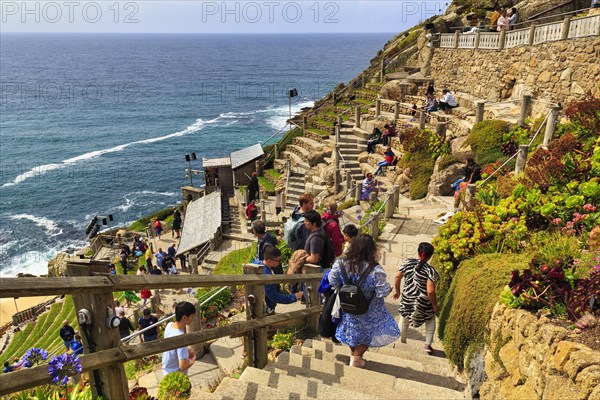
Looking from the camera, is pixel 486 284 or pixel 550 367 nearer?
pixel 550 367

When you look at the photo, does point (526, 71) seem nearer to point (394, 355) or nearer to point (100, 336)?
point (394, 355)

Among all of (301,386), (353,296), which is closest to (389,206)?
(353,296)

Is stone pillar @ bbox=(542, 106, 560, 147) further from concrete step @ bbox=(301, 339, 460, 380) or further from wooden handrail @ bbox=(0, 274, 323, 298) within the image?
wooden handrail @ bbox=(0, 274, 323, 298)

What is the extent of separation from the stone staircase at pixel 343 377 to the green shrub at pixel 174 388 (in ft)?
2.53

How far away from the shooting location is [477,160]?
14156mm

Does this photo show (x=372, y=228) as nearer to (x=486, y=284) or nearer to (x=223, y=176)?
(x=486, y=284)

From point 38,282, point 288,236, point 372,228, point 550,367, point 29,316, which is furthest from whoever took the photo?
point 29,316

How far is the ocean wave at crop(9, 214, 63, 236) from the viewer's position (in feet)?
121

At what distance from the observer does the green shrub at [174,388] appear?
4355mm

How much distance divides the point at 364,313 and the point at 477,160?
35.8 ft

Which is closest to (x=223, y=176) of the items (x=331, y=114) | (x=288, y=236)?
(x=331, y=114)

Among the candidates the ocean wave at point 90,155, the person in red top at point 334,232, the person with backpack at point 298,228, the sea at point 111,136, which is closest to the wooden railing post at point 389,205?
the person in red top at point 334,232

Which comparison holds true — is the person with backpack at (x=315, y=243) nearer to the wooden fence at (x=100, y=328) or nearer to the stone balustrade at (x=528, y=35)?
the wooden fence at (x=100, y=328)

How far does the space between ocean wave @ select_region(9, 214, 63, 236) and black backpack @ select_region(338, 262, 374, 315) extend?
125 ft
